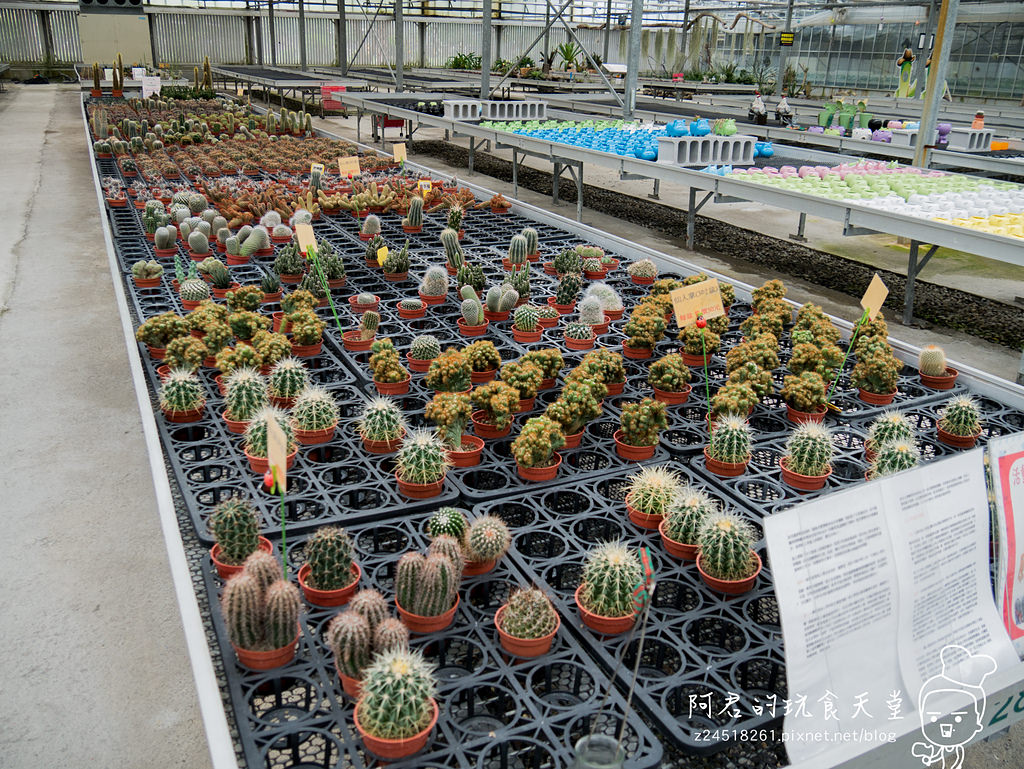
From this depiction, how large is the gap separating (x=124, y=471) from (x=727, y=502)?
10.1 ft

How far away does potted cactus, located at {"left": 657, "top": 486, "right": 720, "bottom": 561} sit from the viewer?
2.96m

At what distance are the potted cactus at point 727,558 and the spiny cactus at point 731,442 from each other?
27.4 inches

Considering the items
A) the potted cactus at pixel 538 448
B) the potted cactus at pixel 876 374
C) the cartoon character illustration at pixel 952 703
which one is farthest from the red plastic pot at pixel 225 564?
the potted cactus at pixel 876 374

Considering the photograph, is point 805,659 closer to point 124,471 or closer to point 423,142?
point 124,471

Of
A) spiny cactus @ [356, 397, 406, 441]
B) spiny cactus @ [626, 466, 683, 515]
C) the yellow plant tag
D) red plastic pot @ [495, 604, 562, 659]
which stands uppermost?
the yellow plant tag

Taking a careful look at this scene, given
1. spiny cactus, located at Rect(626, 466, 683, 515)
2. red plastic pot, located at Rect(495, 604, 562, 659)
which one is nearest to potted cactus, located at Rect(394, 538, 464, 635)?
red plastic pot, located at Rect(495, 604, 562, 659)

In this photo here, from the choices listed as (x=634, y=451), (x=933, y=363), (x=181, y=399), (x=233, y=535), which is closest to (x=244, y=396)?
(x=181, y=399)

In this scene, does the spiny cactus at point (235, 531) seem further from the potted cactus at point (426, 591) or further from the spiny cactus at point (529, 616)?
the spiny cactus at point (529, 616)

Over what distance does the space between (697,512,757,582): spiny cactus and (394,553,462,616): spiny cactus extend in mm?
904

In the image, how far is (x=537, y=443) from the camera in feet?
10.9

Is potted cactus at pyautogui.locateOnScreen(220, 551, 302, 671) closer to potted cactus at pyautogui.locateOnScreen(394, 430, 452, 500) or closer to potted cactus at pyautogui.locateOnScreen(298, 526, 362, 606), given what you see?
potted cactus at pyautogui.locateOnScreen(298, 526, 362, 606)

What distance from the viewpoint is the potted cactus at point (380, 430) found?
11.8ft

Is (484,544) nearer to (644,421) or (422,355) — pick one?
(644,421)

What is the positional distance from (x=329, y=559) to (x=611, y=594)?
93 centimetres
